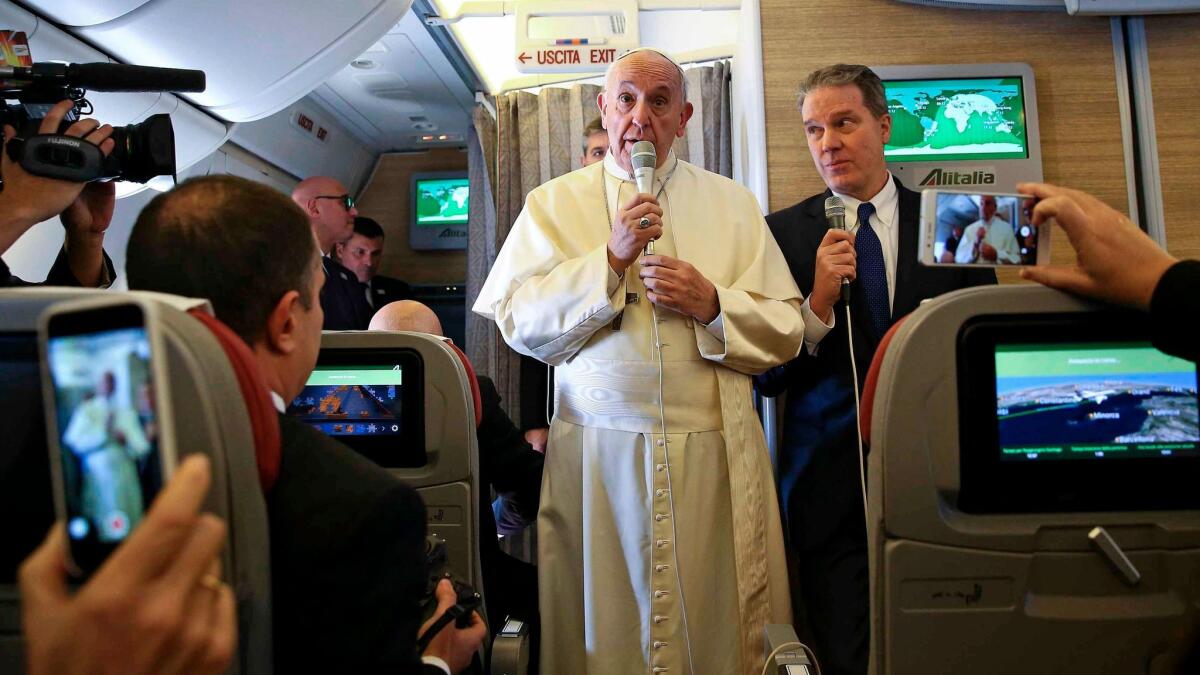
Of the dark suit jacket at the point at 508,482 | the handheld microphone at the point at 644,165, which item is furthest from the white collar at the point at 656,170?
the dark suit jacket at the point at 508,482

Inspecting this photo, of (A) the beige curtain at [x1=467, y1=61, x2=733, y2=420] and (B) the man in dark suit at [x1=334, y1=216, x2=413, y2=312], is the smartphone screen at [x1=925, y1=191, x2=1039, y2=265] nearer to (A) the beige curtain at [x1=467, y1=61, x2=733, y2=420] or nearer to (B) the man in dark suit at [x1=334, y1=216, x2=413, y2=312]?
(A) the beige curtain at [x1=467, y1=61, x2=733, y2=420]

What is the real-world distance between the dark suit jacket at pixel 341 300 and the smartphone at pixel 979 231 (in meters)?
3.58

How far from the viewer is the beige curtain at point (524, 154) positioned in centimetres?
439

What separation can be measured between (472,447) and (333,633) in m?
0.83

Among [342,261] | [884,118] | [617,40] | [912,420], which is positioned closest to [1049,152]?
[884,118]

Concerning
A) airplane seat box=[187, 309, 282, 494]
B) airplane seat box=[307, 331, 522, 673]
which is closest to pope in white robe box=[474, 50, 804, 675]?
airplane seat box=[307, 331, 522, 673]

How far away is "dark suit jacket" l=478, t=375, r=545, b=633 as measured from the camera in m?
2.64

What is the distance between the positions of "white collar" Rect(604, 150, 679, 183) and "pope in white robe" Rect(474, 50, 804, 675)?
148mm

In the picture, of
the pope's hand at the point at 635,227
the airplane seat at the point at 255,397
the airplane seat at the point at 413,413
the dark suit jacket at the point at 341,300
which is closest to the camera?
the airplane seat at the point at 255,397

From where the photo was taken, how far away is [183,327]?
854 millimetres

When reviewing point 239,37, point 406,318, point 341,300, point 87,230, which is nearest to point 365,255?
point 341,300

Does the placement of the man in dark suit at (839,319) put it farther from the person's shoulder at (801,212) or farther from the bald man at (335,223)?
the bald man at (335,223)

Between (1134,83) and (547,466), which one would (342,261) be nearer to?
(547,466)

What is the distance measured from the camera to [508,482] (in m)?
2.76
